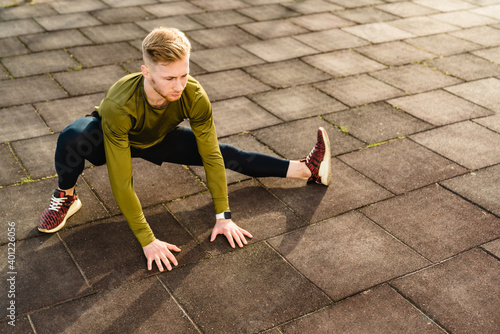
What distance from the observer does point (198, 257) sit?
344 centimetres

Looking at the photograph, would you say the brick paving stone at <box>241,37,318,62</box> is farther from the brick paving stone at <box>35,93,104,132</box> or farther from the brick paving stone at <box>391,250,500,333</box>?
the brick paving stone at <box>391,250,500,333</box>

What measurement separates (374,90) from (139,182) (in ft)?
9.38

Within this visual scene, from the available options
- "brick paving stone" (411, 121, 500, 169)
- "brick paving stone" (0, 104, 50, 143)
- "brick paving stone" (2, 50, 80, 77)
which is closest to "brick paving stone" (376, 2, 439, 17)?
"brick paving stone" (411, 121, 500, 169)

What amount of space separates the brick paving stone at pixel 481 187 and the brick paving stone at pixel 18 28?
5.44 metres

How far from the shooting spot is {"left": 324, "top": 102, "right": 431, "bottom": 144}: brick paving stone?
4.97 m

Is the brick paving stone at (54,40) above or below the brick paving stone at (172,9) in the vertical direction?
below

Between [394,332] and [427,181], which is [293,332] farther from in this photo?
[427,181]

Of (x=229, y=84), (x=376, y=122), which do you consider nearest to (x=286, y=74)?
(x=229, y=84)

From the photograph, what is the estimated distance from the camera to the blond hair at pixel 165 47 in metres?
2.88

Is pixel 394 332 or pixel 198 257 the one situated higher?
pixel 394 332

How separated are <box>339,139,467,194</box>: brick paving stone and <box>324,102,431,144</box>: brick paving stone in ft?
0.61

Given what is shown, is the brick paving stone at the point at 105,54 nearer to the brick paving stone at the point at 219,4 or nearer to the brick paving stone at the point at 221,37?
the brick paving stone at the point at 221,37

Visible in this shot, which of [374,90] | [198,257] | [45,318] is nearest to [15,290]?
[45,318]

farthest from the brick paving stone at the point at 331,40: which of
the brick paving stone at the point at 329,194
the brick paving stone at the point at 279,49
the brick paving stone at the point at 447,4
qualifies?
the brick paving stone at the point at 329,194
